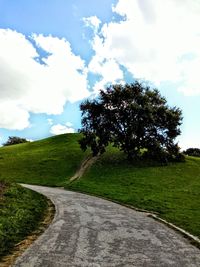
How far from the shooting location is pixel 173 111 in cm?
7106

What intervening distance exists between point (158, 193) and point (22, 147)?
6080 centimetres

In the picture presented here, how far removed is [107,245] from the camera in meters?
16.0

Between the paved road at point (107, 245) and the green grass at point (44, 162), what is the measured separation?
33.6 m

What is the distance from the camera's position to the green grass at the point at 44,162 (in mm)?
61156

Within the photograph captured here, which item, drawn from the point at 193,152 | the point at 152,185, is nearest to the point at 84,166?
the point at 152,185

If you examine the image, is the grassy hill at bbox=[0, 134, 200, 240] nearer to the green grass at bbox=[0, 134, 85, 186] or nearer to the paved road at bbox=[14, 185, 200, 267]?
the green grass at bbox=[0, 134, 85, 186]

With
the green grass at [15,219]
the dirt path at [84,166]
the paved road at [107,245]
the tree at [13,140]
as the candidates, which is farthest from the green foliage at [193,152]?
the paved road at [107,245]

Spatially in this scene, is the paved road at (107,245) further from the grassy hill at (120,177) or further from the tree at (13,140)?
the tree at (13,140)

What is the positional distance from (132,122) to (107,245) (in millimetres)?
51359

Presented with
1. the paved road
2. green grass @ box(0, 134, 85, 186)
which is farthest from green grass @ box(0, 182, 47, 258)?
green grass @ box(0, 134, 85, 186)

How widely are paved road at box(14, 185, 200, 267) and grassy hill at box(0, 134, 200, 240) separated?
317 cm

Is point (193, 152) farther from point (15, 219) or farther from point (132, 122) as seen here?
point (15, 219)

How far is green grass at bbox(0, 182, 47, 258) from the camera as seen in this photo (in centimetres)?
1590

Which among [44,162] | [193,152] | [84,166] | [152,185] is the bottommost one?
[152,185]
